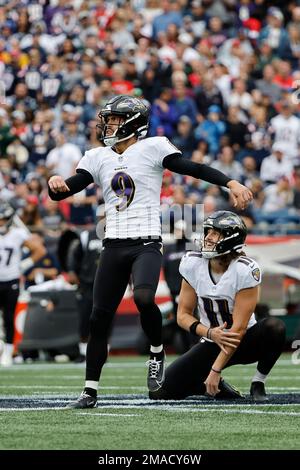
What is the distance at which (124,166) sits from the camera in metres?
6.45

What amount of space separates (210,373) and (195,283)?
0.52 meters

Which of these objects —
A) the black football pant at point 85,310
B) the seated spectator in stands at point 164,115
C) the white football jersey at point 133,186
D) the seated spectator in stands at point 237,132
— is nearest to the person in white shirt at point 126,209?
the white football jersey at point 133,186

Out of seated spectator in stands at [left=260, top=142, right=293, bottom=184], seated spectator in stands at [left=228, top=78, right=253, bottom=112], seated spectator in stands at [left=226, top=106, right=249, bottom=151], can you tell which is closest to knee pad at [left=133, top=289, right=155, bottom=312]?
seated spectator in stands at [left=260, top=142, right=293, bottom=184]

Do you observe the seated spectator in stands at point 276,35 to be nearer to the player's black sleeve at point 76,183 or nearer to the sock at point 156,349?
the player's black sleeve at point 76,183

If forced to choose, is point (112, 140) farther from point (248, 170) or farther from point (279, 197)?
point (248, 170)

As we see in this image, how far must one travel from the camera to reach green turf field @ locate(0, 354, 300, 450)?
469 cm

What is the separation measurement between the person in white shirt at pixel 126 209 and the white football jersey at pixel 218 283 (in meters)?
0.25

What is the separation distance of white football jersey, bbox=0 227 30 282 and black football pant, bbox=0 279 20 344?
0.07m

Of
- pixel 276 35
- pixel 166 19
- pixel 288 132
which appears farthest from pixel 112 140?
pixel 166 19

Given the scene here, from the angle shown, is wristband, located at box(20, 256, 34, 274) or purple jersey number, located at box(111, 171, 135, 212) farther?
wristband, located at box(20, 256, 34, 274)

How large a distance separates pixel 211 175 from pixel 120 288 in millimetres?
809

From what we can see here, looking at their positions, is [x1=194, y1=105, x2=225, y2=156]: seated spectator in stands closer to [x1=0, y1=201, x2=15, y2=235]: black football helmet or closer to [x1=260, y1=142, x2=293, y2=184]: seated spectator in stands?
[x1=260, y1=142, x2=293, y2=184]: seated spectator in stands

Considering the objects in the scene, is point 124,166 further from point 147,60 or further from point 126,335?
point 147,60
